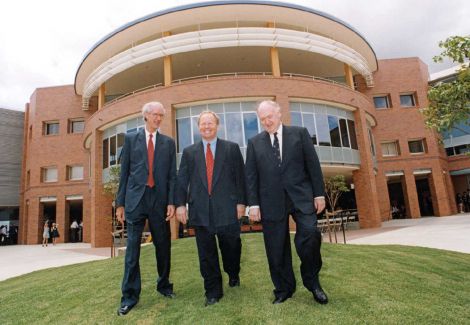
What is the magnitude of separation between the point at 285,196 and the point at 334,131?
51.3ft

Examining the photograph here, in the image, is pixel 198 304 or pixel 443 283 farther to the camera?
pixel 443 283

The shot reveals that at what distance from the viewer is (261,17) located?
709 inches

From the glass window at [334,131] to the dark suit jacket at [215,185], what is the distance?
1514cm

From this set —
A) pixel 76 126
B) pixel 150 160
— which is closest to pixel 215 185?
pixel 150 160

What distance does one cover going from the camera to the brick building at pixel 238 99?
55.5ft

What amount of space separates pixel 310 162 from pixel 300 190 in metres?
0.32

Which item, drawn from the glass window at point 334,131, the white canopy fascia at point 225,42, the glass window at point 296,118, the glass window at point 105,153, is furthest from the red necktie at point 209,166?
the glass window at point 105,153

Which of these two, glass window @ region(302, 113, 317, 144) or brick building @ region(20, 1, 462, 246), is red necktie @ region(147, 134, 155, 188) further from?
glass window @ region(302, 113, 317, 144)

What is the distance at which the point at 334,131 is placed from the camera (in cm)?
1817

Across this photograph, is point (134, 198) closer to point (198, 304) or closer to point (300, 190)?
point (198, 304)

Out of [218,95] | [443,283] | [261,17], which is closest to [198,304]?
[443,283]

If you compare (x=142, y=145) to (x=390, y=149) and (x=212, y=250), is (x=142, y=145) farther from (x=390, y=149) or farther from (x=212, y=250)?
(x=390, y=149)

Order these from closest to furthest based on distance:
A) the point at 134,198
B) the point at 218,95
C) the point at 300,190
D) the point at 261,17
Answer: the point at 300,190
the point at 134,198
the point at 218,95
the point at 261,17

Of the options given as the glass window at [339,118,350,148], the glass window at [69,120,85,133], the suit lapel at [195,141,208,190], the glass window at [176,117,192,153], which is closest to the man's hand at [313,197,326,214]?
the suit lapel at [195,141,208,190]
